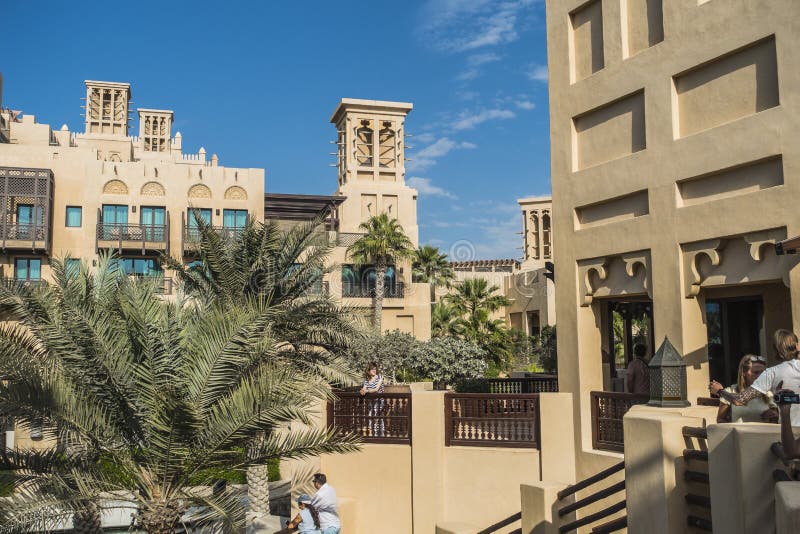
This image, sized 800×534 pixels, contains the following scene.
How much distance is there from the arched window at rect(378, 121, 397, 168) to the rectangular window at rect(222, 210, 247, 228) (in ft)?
35.8

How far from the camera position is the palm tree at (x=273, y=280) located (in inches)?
587

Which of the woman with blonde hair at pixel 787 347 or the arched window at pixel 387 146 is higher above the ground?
the arched window at pixel 387 146

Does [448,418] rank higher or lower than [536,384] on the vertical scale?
lower

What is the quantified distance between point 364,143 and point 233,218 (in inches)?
458

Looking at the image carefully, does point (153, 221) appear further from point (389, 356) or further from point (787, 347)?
point (787, 347)

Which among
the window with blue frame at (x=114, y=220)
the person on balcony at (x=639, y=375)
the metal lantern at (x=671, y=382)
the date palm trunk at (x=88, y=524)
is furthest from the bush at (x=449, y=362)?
the window with blue frame at (x=114, y=220)

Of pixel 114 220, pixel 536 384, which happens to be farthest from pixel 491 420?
pixel 114 220

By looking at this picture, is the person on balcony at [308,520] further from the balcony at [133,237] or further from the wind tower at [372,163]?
the wind tower at [372,163]

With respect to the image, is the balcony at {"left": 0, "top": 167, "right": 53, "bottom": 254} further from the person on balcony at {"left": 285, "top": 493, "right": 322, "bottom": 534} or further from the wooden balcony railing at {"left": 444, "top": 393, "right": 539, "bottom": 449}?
the person on balcony at {"left": 285, "top": 493, "right": 322, "bottom": 534}

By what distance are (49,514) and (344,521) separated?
16.8ft

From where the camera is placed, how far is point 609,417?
409 inches

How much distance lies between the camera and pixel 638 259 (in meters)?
11.1

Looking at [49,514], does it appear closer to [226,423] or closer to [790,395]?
[226,423]

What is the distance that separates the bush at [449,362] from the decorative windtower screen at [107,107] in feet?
232
